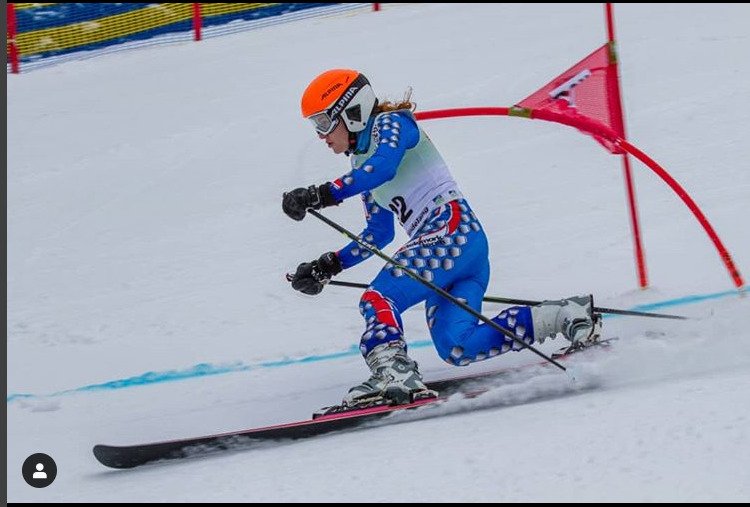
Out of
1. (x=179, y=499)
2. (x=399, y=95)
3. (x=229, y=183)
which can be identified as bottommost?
(x=179, y=499)

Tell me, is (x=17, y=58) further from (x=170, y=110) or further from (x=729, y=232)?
(x=729, y=232)

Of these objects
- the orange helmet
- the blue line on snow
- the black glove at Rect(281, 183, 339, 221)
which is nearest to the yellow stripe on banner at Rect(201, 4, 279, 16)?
the blue line on snow

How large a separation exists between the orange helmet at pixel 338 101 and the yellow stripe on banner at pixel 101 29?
27.7 feet

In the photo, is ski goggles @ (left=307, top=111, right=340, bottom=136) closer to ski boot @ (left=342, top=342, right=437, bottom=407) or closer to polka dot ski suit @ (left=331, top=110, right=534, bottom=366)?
polka dot ski suit @ (left=331, top=110, right=534, bottom=366)

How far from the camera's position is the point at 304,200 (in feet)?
17.0

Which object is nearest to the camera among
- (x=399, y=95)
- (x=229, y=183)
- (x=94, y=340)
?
(x=94, y=340)

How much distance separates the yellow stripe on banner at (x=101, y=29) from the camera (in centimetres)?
1316

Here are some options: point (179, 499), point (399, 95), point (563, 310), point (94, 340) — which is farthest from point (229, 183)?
point (179, 499)

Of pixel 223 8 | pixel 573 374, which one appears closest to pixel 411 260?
pixel 573 374

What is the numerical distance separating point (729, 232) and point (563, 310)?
2396mm

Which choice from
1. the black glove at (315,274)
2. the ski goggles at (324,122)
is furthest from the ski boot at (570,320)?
the ski goggles at (324,122)

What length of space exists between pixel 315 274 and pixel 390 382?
0.72 metres

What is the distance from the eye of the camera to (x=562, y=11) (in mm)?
13352

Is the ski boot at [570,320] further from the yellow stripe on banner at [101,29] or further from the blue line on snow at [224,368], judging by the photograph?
the yellow stripe on banner at [101,29]
